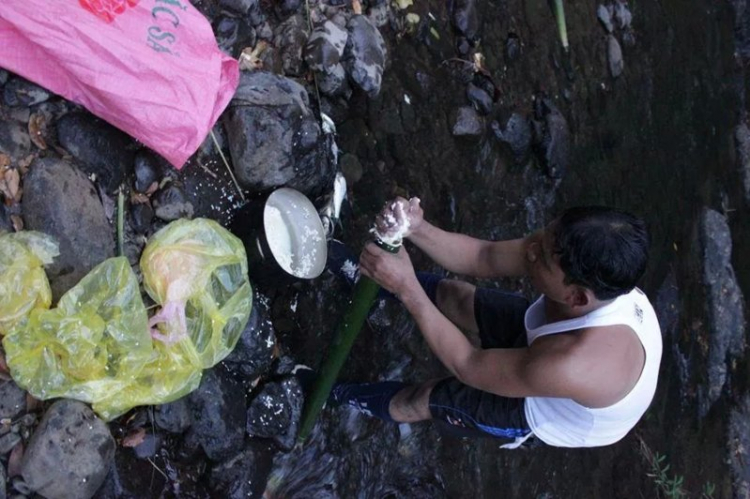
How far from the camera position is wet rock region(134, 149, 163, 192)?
276 centimetres

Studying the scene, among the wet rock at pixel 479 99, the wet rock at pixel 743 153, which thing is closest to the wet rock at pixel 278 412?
the wet rock at pixel 479 99

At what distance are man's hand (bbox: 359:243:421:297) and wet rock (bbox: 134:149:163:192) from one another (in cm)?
75

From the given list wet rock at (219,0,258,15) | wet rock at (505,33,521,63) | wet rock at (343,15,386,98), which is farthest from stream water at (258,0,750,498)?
wet rock at (219,0,258,15)

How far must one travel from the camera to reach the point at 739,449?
18.7 feet

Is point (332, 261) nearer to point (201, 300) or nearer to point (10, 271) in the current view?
point (201, 300)

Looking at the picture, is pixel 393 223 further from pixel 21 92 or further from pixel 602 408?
pixel 21 92

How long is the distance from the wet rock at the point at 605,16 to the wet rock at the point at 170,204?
2974 mm

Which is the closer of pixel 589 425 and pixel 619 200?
pixel 589 425

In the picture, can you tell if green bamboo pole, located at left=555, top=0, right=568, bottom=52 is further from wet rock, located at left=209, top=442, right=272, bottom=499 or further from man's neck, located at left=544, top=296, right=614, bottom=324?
wet rock, located at left=209, top=442, right=272, bottom=499

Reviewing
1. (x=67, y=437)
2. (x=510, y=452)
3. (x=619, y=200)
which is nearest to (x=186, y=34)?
(x=67, y=437)

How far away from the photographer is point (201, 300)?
263 cm

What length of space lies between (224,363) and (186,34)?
109 centimetres

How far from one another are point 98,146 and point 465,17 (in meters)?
1.95

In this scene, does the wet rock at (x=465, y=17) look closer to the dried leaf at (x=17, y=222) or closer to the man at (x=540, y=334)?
the man at (x=540, y=334)
